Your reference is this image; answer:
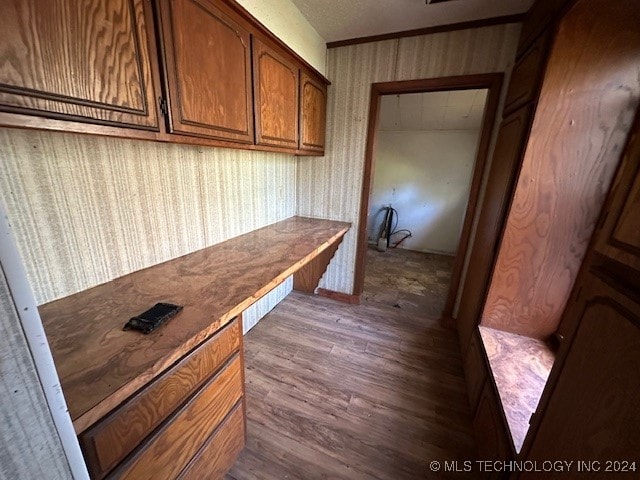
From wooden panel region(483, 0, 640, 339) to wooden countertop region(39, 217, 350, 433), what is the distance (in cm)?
120

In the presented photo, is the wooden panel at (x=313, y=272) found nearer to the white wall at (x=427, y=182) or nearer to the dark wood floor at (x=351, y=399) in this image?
the dark wood floor at (x=351, y=399)

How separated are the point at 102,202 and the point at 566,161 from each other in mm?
2059

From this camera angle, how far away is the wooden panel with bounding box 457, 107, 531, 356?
1.38 metres

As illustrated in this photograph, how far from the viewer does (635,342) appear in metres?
0.52

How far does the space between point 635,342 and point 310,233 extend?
1.62 metres

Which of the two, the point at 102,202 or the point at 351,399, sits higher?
the point at 102,202

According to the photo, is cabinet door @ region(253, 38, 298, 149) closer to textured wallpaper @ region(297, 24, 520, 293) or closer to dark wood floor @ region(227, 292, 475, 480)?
textured wallpaper @ region(297, 24, 520, 293)

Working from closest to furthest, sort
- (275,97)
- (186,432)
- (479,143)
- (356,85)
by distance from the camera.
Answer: (186,432), (275,97), (479,143), (356,85)

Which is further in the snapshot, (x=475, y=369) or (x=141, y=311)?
(x=475, y=369)

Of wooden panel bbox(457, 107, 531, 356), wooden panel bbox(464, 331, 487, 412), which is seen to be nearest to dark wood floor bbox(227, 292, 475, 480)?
wooden panel bbox(464, 331, 487, 412)

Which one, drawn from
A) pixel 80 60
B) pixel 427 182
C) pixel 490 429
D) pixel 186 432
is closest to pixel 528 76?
pixel 490 429

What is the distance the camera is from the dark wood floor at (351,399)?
4.05 ft

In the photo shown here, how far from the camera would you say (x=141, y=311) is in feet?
2.89

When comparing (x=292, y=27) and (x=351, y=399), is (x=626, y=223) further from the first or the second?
(x=292, y=27)
